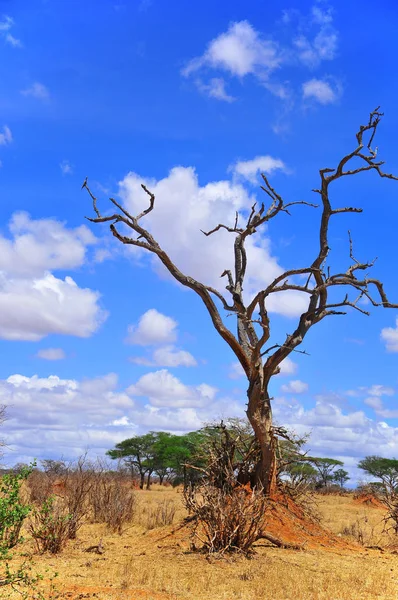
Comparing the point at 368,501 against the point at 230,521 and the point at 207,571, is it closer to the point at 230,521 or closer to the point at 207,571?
the point at 230,521

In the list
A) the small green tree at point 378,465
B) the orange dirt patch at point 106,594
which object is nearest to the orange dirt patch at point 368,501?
the small green tree at point 378,465

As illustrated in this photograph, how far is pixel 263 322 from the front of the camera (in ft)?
41.5

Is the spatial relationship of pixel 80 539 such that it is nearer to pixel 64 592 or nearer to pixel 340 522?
pixel 64 592

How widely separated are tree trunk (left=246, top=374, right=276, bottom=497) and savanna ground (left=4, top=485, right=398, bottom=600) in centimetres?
97

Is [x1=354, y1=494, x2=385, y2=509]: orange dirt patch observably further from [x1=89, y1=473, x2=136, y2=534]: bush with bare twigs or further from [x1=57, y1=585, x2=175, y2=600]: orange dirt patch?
[x1=57, y1=585, x2=175, y2=600]: orange dirt patch

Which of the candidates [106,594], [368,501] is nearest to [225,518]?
[106,594]

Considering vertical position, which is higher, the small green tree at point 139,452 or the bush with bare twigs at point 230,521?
the small green tree at point 139,452

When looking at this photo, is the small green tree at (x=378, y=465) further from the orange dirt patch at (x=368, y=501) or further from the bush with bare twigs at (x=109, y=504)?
the bush with bare twigs at (x=109, y=504)

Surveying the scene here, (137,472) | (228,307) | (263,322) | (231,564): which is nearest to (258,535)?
(231,564)

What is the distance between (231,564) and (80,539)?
4.20 meters

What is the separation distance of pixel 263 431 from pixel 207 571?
3.89 metres

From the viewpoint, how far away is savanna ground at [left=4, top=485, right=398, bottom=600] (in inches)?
329

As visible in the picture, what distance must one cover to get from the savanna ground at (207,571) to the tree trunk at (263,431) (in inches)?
38.4

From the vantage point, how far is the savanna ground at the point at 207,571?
835 centimetres
